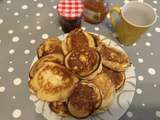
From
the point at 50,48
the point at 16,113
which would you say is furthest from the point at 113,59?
the point at 16,113

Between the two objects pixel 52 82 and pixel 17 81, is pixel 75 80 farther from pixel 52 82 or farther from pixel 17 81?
pixel 17 81

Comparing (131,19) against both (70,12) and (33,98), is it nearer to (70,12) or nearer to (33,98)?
(70,12)

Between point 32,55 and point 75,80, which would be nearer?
point 75,80

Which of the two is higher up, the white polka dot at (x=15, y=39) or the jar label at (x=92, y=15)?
the jar label at (x=92, y=15)

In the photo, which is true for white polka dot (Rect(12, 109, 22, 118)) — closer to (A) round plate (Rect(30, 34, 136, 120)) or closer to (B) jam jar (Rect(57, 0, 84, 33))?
(A) round plate (Rect(30, 34, 136, 120))

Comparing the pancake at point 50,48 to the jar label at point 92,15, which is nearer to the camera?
the pancake at point 50,48

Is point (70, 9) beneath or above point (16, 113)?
above

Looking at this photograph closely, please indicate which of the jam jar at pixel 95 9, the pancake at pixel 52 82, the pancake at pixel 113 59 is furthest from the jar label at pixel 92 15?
the pancake at pixel 52 82

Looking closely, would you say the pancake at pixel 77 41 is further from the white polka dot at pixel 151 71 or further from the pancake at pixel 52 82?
the white polka dot at pixel 151 71
